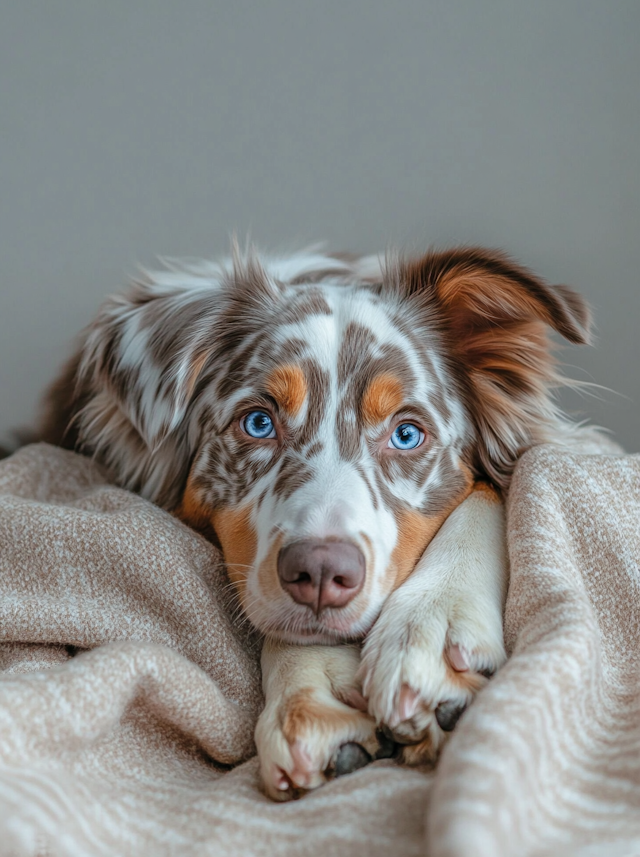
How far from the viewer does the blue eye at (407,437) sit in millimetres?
1844

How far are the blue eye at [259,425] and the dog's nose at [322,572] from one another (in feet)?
1.41

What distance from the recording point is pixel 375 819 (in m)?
1.09

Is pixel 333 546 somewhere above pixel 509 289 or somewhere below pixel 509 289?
below

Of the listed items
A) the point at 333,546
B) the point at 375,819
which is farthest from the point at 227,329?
the point at 375,819

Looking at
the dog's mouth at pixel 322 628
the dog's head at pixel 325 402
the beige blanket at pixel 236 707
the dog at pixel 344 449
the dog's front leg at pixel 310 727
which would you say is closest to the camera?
the beige blanket at pixel 236 707

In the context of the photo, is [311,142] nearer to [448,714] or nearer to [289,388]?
[289,388]

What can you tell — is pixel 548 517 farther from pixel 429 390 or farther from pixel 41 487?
pixel 41 487

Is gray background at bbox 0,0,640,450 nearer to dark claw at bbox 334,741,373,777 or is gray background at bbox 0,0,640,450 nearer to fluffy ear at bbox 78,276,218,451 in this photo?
fluffy ear at bbox 78,276,218,451

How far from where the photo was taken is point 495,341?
2.05m

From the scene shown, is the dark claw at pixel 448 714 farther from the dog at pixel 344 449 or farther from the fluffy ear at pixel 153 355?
the fluffy ear at pixel 153 355

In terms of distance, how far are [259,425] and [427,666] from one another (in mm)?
744

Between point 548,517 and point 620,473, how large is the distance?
231 millimetres

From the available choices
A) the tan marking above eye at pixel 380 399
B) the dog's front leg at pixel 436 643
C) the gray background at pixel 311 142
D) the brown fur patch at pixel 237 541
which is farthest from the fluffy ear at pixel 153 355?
the gray background at pixel 311 142

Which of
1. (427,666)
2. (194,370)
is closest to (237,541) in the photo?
(194,370)
